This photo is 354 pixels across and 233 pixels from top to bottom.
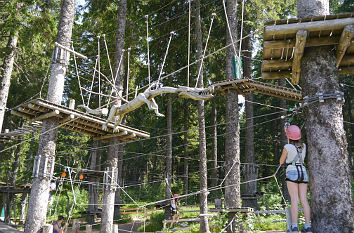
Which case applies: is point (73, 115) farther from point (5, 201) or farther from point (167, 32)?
point (5, 201)

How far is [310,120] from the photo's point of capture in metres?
4.13

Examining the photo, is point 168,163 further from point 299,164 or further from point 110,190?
point 299,164

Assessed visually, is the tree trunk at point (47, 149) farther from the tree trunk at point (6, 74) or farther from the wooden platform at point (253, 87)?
the wooden platform at point (253, 87)

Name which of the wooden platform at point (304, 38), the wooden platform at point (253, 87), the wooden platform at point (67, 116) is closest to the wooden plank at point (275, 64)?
the wooden platform at point (304, 38)

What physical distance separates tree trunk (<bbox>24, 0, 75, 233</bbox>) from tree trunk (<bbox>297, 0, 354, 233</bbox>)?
302 inches

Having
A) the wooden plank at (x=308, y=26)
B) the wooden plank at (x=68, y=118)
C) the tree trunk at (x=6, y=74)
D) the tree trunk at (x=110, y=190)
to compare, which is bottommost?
the tree trunk at (x=110, y=190)

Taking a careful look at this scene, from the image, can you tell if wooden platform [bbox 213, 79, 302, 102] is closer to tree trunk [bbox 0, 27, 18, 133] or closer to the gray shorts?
the gray shorts

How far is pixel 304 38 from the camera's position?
13.0 feet

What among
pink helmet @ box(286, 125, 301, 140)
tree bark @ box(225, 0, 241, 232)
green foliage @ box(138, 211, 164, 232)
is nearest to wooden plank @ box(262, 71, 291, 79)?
pink helmet @ box(286, 125, 301, 140)

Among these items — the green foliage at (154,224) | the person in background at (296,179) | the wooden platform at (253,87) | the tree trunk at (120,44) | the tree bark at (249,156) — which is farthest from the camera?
the green foliage at (154,224)

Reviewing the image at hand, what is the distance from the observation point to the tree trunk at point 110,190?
10742 millimetres

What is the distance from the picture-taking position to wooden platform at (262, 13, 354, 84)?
12.9 ft

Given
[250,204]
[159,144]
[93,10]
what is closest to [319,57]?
[250,204]

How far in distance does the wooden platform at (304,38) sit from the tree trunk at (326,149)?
157mm
